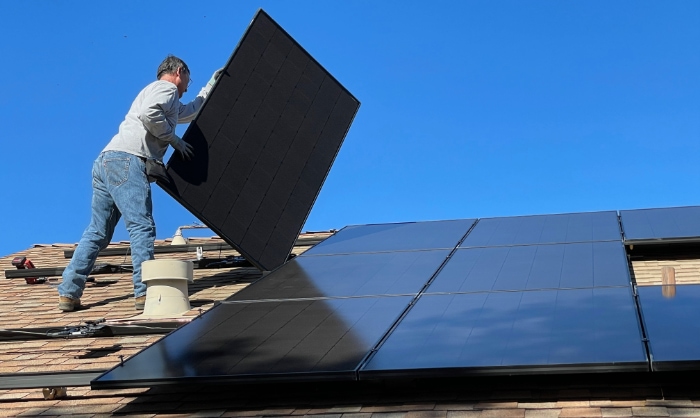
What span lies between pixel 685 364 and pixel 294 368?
199 cm

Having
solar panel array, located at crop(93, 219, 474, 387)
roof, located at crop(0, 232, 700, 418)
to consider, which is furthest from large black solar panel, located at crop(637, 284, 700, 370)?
solar panel array, located at crop(93, 219, 474, 387)

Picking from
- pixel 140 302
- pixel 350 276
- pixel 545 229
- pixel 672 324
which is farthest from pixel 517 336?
pixel 140 302

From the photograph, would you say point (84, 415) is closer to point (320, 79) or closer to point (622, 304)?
point (622, 304)

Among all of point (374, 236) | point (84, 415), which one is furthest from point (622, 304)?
point (374, 236)

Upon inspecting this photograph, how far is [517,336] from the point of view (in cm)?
507

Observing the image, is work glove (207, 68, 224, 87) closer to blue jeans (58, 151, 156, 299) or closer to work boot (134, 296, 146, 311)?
blue jeans (58, 151, 156, 299)

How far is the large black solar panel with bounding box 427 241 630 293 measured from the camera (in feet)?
20.6

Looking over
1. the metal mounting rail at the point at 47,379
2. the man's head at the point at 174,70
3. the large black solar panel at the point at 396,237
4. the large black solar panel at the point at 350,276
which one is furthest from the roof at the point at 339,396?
the man's head at the point at 174,70

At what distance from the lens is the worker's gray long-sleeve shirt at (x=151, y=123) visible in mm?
8078

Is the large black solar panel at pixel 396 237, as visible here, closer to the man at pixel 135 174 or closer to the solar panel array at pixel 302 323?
the solar panel array at pixel 302 323

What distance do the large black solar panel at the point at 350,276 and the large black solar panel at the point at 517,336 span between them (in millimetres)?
869

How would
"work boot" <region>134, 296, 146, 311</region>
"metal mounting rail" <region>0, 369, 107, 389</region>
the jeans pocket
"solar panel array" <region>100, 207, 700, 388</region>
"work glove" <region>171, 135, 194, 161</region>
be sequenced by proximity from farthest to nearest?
the jeans pocket
"work boot" <region>134, 296, 146, 311</region>
"work glove" <region>171, 135, 194, 161</region>
"metal mounting rail" <region>0, 369, 107, 389</region>
"solar panel array" <region>100, 207, 700, 388</region>

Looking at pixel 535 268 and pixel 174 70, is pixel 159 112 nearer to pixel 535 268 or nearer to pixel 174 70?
pixel 174 70

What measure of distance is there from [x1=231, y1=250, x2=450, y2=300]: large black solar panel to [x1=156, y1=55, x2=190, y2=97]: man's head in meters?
1.97
